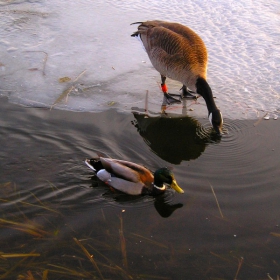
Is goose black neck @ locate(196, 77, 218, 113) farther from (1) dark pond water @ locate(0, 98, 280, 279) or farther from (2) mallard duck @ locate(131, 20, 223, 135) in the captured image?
(1) dark pond water @ locate(0, 98, 280, 279)

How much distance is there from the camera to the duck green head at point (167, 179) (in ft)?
13.5

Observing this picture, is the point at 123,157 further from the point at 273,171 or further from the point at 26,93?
the point at 26,93

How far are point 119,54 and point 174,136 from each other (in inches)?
102

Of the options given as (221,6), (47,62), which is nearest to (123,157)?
(47,62)

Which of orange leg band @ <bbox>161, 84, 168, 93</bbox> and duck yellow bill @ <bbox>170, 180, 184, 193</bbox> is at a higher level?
duck yellow bill @ <bbox>170, 180, 184, 193</bbox>

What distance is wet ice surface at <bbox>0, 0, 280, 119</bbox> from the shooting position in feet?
19.5

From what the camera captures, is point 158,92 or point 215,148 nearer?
point 215,148

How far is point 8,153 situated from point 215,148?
238cm

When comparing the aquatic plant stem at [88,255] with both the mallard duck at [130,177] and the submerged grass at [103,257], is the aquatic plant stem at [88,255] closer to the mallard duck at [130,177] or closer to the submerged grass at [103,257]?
the submerged grass at [103,257]

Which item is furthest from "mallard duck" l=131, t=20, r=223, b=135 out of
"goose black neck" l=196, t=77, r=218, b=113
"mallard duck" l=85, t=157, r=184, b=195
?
"mallard duck" l=85, t=157, r=184, b=195

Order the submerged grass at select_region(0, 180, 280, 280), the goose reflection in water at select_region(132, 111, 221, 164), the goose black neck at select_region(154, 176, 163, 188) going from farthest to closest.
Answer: the goose reflection in water at select_region(132, 111, 221, 164) → the goose black neck at select_region(154, 176, 163, 188) → the submerged grass at select_region(0, 180, 280, 280)

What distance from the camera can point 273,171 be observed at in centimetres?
445

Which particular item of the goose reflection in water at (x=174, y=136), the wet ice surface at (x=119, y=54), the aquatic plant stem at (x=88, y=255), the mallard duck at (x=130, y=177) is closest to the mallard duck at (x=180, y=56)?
the wet ice surface at (x=119, y=54)

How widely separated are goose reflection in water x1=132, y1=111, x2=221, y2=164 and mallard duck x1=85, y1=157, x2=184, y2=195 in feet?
1.66
